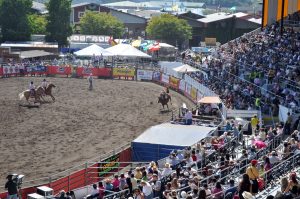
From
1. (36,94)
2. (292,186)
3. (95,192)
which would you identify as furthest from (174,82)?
(292,186)

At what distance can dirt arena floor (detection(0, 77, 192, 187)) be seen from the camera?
2567 centimetres

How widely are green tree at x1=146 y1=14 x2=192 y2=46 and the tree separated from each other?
13518mm

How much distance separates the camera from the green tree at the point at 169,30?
3255 inches

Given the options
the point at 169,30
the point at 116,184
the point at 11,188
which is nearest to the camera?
the point at 11,188

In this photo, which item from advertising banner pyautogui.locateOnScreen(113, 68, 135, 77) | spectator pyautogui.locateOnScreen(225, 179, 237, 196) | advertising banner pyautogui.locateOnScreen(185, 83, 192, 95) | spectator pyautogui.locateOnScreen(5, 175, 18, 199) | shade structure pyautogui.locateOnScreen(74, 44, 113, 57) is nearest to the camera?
spectator pyautogui.locateOnScreen(225, 179, 237, 196)

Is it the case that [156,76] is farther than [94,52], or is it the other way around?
[94,52]

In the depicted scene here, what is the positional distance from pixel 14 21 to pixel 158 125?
47042mm

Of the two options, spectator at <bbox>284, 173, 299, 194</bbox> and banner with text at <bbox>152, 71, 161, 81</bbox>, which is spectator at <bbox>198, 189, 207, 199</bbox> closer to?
spectator at <bbox>284, 173, 299, 194</bbox>

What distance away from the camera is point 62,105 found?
38312 millimetres

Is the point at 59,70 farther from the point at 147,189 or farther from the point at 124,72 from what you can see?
the point at 147,189

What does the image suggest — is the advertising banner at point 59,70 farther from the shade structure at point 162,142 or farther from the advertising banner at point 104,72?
the shade structure at point 162,142

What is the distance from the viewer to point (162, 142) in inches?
984

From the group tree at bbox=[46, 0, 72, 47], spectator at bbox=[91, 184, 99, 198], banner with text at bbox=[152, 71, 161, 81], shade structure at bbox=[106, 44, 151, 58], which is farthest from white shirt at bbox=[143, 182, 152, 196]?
tree at bbox=[46, 0, 72, 47]

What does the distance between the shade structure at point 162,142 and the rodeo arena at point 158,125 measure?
40 mm
